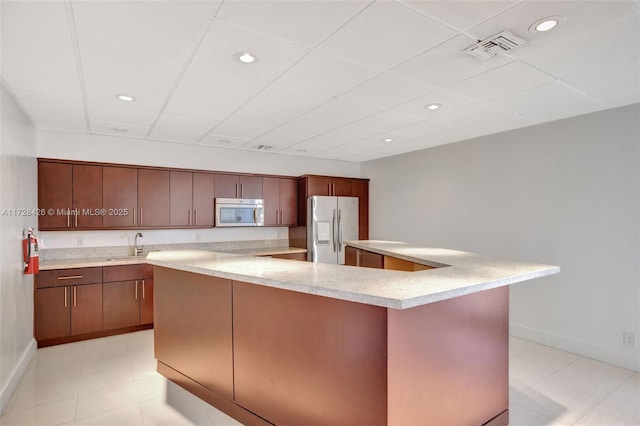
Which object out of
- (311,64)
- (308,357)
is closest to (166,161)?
(311,64)

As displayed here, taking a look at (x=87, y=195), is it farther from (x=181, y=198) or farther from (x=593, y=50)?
(x=593, y=50)

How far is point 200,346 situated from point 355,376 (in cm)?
145

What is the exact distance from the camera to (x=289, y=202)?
19.2 feet

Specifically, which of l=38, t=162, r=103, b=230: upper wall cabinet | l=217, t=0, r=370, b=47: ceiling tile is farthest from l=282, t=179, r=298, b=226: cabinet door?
l=217, t=0, r=370, b=47: ceiling tile

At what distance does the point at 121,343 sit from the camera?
12.7 feet

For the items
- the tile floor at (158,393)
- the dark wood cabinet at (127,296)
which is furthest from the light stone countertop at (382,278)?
the dark wood cabinet at (127,296)

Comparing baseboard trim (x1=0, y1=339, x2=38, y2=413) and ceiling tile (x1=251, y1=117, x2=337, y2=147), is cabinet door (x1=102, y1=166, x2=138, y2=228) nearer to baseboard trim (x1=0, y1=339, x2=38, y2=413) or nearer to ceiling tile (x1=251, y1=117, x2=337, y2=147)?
baseboard trim (x1=0, y1=339, x2=38, y2=413)

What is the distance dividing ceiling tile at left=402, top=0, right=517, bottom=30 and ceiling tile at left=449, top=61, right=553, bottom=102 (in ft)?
2.48

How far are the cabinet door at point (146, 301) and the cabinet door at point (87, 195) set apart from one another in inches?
37.0

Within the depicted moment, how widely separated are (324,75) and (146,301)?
3.51 meters

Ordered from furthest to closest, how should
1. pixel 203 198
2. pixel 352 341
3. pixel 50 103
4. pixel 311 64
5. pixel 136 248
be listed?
pixel 203 198 → pixel 136 248 → pixel 50 103 → pixel 311 64 → pixel 352 341

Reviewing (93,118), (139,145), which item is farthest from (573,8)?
(139,145)

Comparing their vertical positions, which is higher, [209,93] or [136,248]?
[209,93]

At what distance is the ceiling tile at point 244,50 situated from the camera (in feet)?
6.59
